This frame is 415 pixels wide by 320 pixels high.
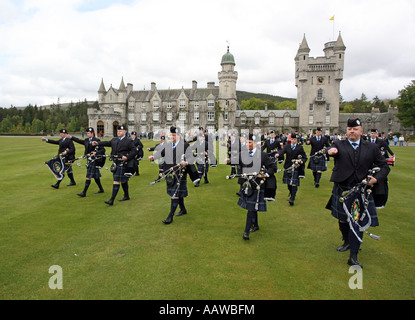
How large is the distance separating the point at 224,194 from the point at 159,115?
216ft

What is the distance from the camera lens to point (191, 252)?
6289 millimetres

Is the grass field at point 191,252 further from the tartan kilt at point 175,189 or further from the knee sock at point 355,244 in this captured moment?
the tartan kilt at point 175,189

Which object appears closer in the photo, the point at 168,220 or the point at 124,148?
the point at 168,220

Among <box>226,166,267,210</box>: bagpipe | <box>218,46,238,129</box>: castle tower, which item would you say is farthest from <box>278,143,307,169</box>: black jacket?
<box>218,46,238,129</box>: castle tower

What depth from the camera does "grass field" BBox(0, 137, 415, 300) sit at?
191 inches

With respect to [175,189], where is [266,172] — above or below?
above

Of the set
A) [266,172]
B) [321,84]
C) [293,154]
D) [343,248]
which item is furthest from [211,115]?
[343,248]

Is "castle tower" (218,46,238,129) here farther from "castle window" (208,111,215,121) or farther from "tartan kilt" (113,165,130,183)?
"tartan kilt" (113,165,130,183)

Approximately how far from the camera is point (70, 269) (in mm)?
5504

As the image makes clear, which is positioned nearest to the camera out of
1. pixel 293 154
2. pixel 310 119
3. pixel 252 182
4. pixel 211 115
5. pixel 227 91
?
pixel 252 182

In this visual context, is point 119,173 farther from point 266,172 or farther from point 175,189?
point 266,172

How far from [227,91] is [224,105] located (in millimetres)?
3545

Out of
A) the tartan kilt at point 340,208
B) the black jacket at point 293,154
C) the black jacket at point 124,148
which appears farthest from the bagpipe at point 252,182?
the black jacket at point 124,148
